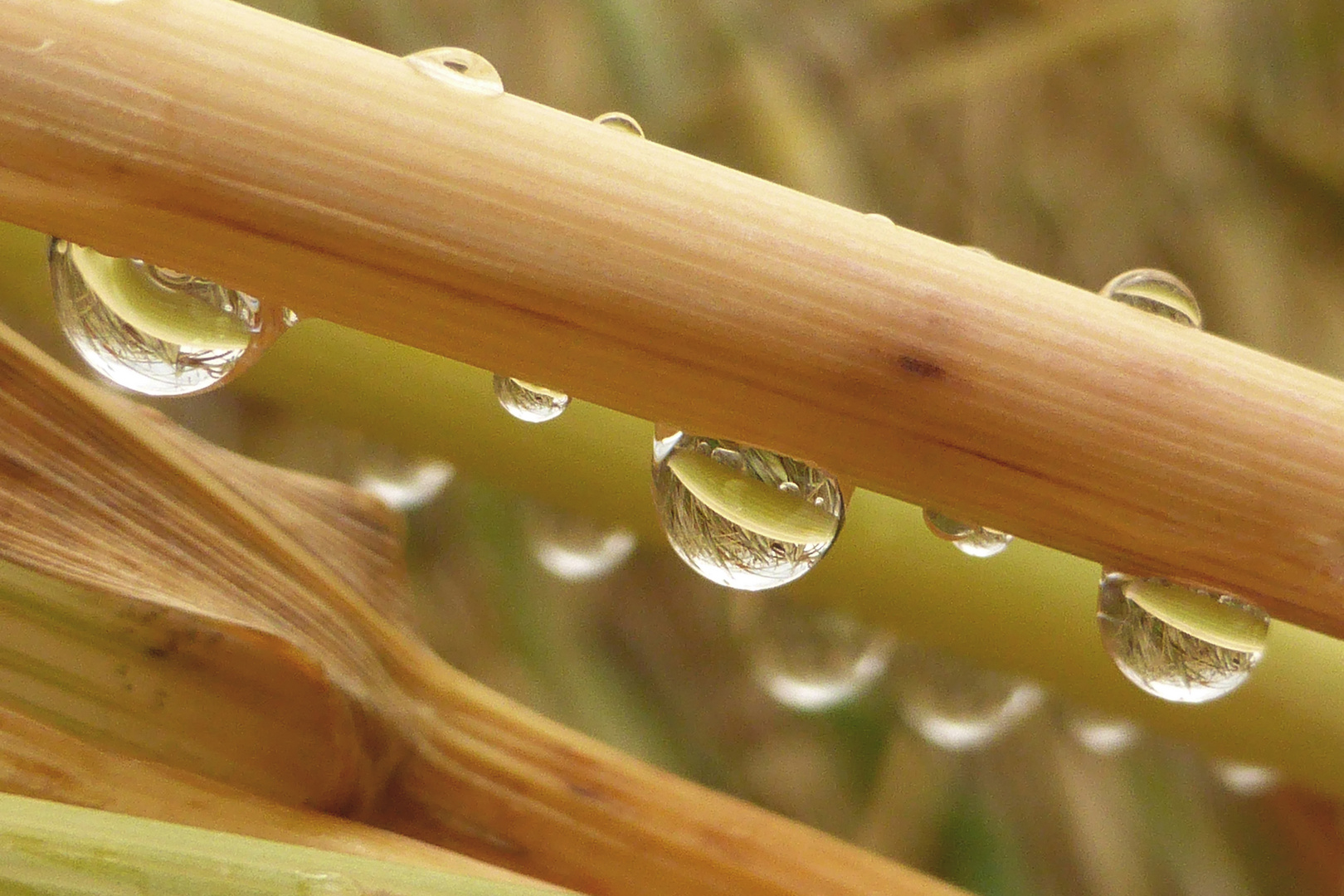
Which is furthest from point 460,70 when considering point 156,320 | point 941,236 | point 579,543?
point 941,236

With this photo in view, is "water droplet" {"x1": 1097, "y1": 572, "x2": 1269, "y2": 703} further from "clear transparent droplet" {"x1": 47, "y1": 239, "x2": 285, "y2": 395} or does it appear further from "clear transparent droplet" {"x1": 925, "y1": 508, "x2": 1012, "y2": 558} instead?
"clear transparent droplet" {"x1": 47, "y1": 239, "x2": 285, "y2": 395}

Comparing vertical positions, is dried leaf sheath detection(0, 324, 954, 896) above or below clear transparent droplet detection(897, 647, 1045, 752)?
below

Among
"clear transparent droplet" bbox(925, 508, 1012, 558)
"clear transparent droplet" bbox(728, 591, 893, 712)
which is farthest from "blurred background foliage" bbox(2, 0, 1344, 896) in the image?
"clear transparent droplet" bbox(925, 508, 1012, 558)

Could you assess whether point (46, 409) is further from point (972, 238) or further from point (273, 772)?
point (972, 238)

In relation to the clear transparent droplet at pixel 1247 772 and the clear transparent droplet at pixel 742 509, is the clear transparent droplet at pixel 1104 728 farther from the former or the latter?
the clear transparent droplet at pixel 742 509

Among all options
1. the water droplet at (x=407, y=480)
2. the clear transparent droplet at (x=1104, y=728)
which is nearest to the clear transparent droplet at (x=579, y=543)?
the water droplet at (x=407, y=480)
